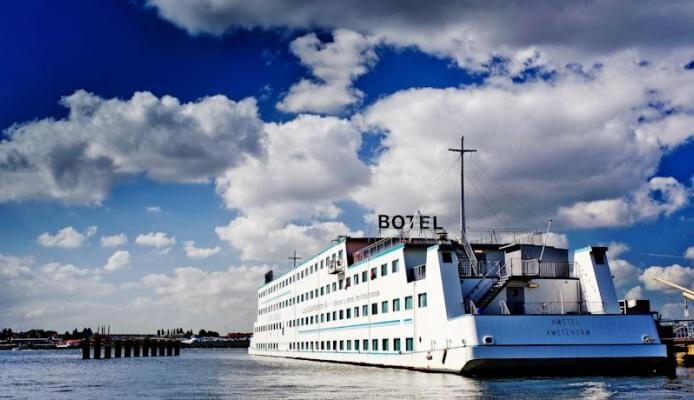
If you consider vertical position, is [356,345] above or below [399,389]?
above

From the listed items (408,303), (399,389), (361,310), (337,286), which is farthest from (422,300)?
(337,286)

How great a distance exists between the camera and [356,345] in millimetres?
60750

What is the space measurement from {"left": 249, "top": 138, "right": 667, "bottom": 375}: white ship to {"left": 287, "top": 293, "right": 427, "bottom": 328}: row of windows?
0.30ft

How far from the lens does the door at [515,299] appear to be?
44.1m

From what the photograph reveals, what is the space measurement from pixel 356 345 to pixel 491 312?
19406mm

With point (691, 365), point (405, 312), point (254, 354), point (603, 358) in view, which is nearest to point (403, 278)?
point (405, 312)

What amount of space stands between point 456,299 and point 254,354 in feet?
265

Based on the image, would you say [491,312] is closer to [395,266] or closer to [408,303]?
[408,303]

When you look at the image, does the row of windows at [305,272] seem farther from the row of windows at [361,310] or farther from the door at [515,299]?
the door at [515,299]

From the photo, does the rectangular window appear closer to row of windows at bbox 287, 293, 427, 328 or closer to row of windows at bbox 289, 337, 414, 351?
row of windows at bbox 287, 293, 427, 328

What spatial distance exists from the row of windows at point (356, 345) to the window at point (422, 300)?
115 inches

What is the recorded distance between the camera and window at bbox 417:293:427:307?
150 ft

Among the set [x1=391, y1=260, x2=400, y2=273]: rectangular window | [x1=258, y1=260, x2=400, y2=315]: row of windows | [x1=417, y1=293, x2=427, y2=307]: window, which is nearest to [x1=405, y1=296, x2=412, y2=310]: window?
[x1=417, y1=293, x2=427, y2=307]: window

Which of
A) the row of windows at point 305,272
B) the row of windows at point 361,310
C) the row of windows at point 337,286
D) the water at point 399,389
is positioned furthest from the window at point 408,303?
the row of windows at point 305,272
